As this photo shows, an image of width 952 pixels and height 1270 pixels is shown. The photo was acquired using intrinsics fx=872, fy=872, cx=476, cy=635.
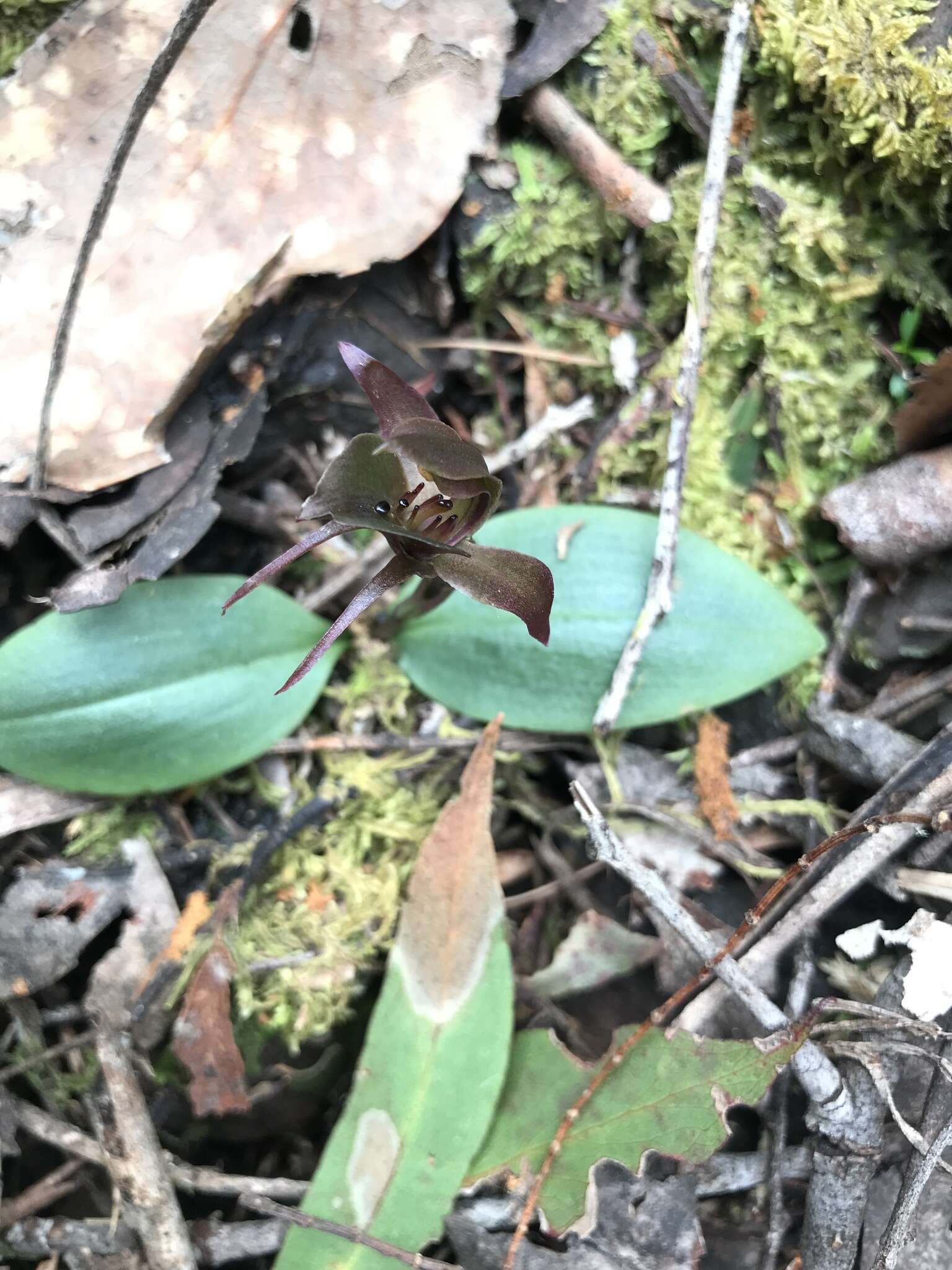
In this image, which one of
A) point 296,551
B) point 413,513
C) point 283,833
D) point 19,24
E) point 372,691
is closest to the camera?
point 296,551

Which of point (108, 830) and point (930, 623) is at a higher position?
point (108, 830)

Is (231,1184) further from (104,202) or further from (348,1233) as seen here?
(104,202)

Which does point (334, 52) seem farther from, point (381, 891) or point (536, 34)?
point (381, 891)

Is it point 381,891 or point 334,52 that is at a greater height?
point 334,52

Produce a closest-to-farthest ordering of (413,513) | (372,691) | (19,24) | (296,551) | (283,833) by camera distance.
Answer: (296,551), (413,513), (19,24), (283,833), (372,691)

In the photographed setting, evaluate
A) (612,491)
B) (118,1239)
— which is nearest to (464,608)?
(612,491)

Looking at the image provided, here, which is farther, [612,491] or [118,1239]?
[612,491]

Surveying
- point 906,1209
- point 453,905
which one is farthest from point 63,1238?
point 906,1209

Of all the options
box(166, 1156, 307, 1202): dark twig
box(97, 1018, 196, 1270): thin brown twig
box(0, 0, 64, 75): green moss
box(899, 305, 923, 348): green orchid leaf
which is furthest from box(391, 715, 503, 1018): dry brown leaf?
box(0, 0, 64, 75): green moss
